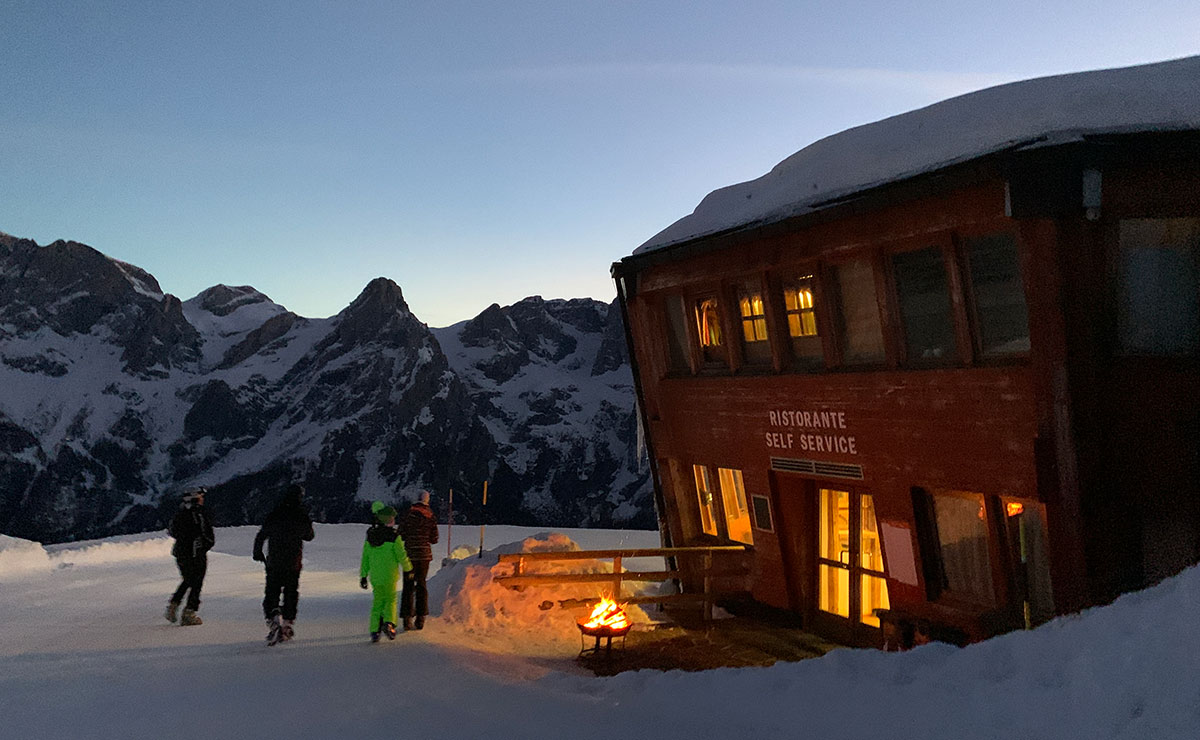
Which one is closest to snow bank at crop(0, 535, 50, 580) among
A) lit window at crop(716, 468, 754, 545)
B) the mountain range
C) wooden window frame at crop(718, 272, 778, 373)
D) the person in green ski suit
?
the person in green ski suit

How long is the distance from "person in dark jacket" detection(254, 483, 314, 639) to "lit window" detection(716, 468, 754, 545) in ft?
23.7

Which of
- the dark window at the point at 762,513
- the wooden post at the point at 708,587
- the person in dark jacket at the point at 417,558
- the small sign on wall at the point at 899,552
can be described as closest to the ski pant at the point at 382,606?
the person in dark jacket at the point at 417,558

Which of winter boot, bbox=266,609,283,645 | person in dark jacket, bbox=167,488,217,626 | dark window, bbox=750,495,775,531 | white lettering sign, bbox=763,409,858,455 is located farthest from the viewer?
dark window, bbox=750,495,775,531

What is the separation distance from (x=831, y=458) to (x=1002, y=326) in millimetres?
3169

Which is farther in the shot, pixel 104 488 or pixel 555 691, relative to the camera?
pixel 104 488

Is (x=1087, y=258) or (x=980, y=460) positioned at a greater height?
(x=1087, y=258)

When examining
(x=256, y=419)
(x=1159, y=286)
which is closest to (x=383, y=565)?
(x=1159, y=286)

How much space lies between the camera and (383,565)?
377 inches

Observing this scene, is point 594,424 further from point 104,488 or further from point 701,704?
point 701,704

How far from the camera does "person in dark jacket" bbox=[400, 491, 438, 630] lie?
34.2ft

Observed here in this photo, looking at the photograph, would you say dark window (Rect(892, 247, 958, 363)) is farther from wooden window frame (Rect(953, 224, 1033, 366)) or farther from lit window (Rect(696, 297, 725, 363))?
lit window (Rect(696, 297, 725, 363))

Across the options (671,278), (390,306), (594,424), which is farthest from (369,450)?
(671,278)

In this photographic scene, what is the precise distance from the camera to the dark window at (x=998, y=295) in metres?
8.67

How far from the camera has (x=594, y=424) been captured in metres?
174
